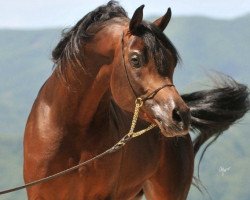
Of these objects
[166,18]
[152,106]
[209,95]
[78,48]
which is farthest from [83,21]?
[209,95]

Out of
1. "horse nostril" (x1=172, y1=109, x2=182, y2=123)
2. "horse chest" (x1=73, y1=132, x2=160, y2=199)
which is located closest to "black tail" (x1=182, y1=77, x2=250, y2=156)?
"horse chest" (x1=73, y1=132, x2=160, y2=199)

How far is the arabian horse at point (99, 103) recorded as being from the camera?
5.28 meters

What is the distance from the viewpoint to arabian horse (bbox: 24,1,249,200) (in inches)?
208

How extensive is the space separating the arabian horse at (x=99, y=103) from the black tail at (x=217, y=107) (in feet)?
7.28

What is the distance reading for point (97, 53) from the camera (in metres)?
5.77

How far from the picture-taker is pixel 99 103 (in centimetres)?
596

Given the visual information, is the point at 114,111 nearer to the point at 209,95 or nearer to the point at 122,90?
the point at 122,90

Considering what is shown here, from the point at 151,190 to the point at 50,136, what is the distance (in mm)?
2145

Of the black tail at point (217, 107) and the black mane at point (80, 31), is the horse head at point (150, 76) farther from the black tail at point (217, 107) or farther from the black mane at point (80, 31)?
the black tail at point (217, 107)

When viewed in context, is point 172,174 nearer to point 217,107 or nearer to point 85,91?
point 217,107

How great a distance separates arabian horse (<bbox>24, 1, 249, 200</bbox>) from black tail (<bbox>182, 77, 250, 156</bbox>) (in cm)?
222

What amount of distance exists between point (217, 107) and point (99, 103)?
3.08m

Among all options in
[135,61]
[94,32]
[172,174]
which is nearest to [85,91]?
[94,32]

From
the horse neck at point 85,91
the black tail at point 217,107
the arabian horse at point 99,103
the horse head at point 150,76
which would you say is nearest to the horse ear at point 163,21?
the arabian horse at point 99,103
